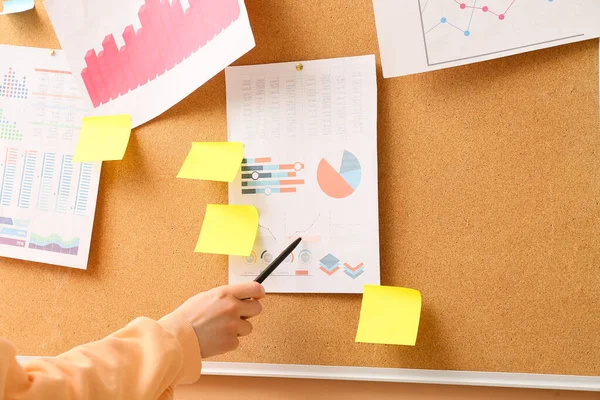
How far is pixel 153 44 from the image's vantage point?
2.66 ft

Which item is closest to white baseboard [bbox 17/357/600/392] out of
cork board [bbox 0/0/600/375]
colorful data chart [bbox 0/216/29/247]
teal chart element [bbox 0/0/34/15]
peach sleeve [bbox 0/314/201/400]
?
cork board [bbox 0/0/600/375]

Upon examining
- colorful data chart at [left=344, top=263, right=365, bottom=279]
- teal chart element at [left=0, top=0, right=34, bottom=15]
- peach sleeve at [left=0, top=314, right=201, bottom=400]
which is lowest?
peach sleeve at [left=0, top=314, right=201, bottom=400]

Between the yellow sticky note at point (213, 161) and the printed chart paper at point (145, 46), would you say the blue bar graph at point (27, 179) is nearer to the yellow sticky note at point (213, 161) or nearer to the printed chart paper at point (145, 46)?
the printed chart paper at point (145, 46)

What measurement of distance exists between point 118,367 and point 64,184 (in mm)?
363

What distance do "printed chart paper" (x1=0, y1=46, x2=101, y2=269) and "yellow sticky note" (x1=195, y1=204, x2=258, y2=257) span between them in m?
0.18

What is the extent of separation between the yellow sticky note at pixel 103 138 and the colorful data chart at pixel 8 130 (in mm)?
104

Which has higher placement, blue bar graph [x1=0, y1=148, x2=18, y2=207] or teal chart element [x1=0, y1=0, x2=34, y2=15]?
teal chart element [x1=0, y1=0, x2=34, y2=15]

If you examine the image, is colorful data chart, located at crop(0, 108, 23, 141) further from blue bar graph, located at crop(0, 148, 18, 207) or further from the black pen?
the black pen

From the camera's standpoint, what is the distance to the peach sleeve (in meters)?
0.55

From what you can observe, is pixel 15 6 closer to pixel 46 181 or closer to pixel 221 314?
pixel 46 181

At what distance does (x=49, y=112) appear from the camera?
0.87m

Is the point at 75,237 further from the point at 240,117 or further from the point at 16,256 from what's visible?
the point at 240,117

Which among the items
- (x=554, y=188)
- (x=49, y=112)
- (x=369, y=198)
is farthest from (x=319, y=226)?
(x=49, y=112)

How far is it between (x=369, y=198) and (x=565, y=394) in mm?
333
